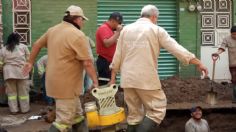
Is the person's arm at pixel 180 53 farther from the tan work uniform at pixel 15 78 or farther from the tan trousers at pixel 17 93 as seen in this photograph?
the tan trousers at pixel 17 93

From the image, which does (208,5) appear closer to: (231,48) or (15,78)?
(231,48)

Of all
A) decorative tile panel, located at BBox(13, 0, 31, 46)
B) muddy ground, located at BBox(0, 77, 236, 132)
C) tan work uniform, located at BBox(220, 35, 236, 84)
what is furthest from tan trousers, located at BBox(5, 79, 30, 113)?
tan work uniform, located at BBox(220, 35, 236, 84)

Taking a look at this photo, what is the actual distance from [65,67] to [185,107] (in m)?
3.74

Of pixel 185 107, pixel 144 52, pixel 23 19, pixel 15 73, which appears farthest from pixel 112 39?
pixel 23 19

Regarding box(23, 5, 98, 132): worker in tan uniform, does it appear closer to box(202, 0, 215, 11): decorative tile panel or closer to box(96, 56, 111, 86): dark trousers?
box(96, 56, 111, 86): dark trousers

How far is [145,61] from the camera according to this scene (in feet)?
22.8

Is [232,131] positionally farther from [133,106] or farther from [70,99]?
[70,99]

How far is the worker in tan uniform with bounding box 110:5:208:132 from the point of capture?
694 centimetres

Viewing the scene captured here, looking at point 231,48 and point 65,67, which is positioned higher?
point 231,48

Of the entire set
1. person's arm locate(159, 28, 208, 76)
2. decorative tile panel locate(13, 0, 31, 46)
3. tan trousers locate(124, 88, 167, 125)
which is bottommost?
tan trousers locate(124, 88, 167, 125)

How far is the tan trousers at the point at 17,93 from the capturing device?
10.2 m

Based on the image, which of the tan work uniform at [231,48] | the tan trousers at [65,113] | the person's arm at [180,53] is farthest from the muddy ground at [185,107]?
the person's arm at [180,53]

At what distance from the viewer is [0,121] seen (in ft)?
30.4

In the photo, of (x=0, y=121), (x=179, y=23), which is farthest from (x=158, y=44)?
(x=179, y=23)
